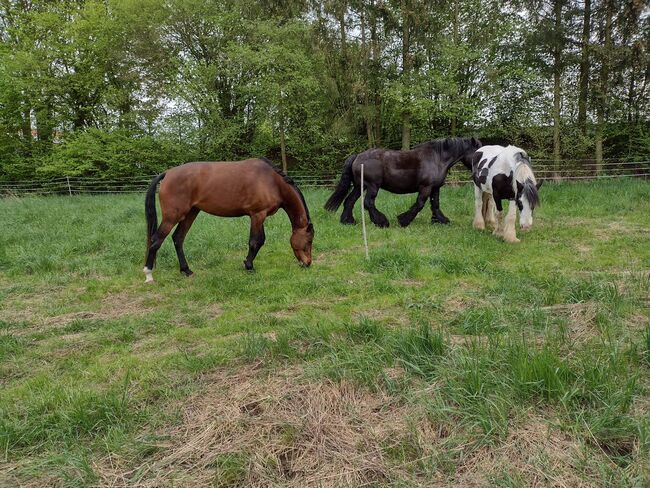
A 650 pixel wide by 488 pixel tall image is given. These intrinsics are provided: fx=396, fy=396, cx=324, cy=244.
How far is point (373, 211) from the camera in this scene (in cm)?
854

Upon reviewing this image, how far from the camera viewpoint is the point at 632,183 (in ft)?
39.1

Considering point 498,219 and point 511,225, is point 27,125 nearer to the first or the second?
point 498,219

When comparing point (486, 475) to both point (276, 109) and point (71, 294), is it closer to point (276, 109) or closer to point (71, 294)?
point (71, 294)

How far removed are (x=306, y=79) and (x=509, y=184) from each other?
11275mm

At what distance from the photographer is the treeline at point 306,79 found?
560 inches

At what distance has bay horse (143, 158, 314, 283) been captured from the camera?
5.55 metres

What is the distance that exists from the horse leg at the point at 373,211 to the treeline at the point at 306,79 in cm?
767

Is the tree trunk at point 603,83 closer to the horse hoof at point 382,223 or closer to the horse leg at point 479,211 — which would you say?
the horse leg at point 479,211

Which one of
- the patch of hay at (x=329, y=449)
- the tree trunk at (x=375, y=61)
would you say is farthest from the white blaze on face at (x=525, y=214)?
the tree trunk at (x=375, y=61)

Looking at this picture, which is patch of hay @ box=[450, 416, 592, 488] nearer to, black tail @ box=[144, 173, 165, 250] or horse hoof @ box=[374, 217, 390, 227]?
black tail @ box=[144, 173, 165, 250]

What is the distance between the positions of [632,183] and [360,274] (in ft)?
36.8

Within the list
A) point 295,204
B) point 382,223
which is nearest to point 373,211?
point 382,223

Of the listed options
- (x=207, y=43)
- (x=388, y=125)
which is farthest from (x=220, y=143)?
(x=388, y=125)

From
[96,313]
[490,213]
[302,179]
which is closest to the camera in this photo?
[96,313]
